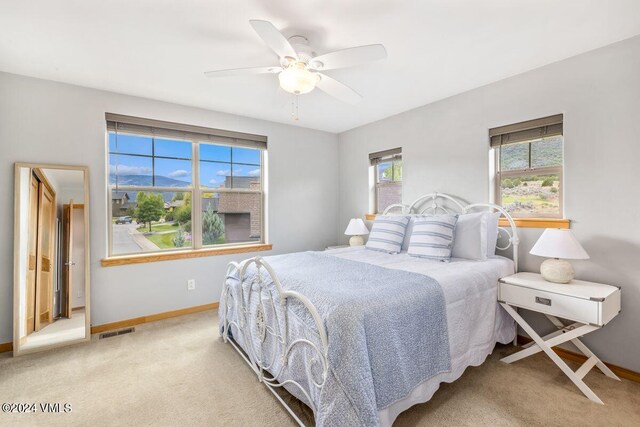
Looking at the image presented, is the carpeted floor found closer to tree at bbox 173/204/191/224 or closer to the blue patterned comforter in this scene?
the blue patterned comforter

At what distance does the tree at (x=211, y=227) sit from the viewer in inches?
144

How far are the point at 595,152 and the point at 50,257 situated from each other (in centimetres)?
477

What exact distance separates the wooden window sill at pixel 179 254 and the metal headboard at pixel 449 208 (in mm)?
1876

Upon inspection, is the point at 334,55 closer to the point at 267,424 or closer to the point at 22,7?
the point at 22,7

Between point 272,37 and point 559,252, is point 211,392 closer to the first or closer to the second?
point 272,37

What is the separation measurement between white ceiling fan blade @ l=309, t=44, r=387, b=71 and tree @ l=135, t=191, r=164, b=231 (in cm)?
244

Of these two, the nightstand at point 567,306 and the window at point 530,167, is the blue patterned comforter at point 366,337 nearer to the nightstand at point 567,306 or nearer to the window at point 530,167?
the nightstand at point 567,306

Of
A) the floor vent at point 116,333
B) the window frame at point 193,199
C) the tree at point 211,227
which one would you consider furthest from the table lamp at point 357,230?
the floor vent at point 116,333

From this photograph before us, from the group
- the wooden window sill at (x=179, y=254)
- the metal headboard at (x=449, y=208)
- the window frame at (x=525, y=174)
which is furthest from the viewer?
the wooden window sill at (x=179, y=254)

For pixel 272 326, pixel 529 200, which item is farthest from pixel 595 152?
pixel 272 326

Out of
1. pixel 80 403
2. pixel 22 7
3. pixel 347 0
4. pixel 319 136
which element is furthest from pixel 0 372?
pixel 319 136

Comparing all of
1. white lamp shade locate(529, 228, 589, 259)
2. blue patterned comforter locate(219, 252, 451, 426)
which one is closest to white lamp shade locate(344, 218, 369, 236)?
blue patterned comforter locate(219, 252, 451, 426)

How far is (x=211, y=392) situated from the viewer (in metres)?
1.98

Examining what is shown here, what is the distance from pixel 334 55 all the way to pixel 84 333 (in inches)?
129
